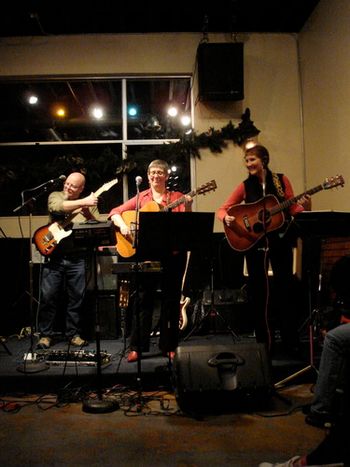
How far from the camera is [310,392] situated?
12.6ft

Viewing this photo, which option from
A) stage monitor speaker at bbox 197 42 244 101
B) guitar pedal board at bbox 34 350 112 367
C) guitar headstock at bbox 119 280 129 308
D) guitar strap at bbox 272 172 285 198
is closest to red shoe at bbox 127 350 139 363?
guitar pedal board at bbox 34 350 112 367

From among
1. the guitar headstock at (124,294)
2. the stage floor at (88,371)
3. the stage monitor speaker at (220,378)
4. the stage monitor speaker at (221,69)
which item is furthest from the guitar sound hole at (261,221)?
the stage monitor speaker at (221,69)

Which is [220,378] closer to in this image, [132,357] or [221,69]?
[132,357]

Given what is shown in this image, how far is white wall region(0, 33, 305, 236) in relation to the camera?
6.68 meters

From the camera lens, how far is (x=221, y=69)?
20.7ft

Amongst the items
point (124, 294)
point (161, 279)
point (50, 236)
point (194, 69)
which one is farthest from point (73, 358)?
point (194, 69)

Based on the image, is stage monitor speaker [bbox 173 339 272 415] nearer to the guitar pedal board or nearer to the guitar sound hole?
the guitar pedal board

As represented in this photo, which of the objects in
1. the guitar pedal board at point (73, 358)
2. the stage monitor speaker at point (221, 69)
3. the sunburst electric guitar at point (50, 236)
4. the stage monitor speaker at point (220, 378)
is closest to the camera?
the stage monitor speaker at point (220, 378)

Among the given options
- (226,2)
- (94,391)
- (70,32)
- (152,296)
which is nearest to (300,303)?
(152,296)

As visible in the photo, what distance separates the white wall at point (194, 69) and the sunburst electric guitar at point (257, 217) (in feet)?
7.97

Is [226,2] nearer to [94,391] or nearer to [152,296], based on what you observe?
[152,296]

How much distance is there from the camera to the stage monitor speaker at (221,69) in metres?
6.28

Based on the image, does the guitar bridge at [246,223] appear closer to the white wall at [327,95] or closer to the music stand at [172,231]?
the music stand at [172,231]

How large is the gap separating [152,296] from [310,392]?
1.63 metres
